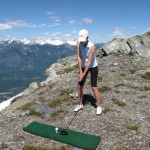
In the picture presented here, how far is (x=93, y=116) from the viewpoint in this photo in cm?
2178

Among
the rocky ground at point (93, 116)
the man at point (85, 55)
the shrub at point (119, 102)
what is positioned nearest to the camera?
the rocky ground at point (93, 116)

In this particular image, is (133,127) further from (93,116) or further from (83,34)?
(83,34)

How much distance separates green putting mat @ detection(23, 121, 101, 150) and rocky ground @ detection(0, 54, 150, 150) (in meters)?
0.31

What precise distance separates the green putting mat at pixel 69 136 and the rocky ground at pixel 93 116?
31 cm

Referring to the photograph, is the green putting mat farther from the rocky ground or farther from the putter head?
the rocky ground

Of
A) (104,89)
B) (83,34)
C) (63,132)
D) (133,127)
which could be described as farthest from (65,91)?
(83,34)

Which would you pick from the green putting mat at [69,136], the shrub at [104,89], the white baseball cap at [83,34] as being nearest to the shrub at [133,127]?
the green putting mat at [69,136]

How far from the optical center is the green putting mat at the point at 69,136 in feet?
57.1

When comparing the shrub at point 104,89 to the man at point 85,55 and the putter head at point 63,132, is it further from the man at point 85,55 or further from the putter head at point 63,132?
the putter head at point 63,132

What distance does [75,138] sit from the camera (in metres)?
18.2

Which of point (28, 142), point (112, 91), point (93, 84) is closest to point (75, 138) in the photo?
point (28, 142)

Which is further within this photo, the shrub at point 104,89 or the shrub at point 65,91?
the shrub at point 104,89

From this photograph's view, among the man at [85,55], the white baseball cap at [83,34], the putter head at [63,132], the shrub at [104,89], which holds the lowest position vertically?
the putter head at [63,132]

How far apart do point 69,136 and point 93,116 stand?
386 centimetres
